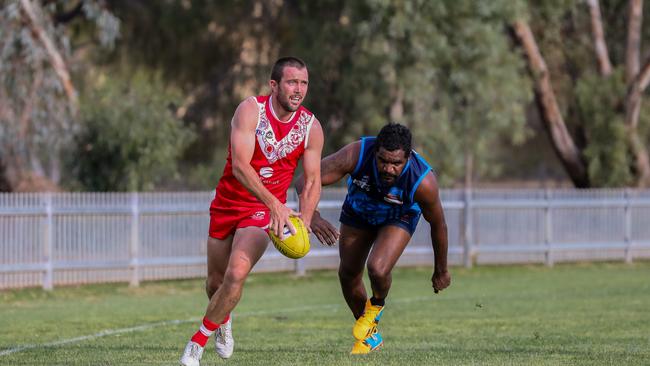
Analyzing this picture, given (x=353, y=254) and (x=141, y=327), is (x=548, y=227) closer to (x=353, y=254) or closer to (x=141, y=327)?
(x=141, y=327)

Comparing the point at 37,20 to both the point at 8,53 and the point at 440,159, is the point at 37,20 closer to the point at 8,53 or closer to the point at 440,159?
the point at 8,53

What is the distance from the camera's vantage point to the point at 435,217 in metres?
9.67

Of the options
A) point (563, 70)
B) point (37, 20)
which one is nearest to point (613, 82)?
point (563, 70)

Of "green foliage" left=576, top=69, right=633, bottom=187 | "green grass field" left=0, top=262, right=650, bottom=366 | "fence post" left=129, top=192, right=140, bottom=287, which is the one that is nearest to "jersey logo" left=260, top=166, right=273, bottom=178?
"green grass field" left=0, top=262, right=650, bottom=366

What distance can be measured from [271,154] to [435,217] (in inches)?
61.5

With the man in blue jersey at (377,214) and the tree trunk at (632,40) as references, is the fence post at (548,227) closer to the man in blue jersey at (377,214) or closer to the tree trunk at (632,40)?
the tree trunk at (632,40)

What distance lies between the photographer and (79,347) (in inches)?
437

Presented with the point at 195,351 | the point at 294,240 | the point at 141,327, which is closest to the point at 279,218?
the point at 294,240

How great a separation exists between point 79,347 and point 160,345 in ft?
2.50

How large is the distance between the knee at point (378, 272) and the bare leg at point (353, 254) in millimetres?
280

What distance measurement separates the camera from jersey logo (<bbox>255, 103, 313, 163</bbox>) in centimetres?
883

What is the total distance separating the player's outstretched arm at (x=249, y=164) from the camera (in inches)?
337

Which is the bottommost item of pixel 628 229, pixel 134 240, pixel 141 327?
pixel 628 229

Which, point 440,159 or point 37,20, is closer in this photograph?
point 37,20
